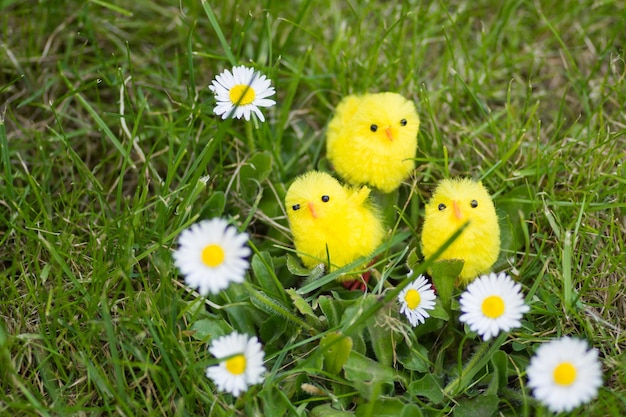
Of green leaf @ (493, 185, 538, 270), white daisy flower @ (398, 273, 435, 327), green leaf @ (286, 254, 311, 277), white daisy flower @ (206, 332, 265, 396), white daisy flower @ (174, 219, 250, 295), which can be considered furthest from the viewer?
green leaf @ (493, 185, 538, 270)

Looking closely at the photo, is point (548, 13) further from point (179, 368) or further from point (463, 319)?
point (179, 368)

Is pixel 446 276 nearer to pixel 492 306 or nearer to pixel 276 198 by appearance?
pixel 492 306

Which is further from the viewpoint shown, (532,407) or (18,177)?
(18,177)

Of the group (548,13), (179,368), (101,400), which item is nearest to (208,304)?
(179,368)

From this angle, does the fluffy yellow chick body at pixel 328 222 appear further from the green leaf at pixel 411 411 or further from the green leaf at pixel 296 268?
the green leaf at pixel 411 411

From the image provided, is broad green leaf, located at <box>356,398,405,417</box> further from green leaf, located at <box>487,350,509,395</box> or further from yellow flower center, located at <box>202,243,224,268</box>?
yellow flower center, located at <box>202,243,224,268</box>

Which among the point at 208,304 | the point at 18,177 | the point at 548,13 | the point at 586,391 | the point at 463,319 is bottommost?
the point at 586,391

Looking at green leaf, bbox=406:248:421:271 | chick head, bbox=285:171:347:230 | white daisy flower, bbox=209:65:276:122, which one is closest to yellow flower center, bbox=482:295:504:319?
green leaf, bbox=406:248:421:271
